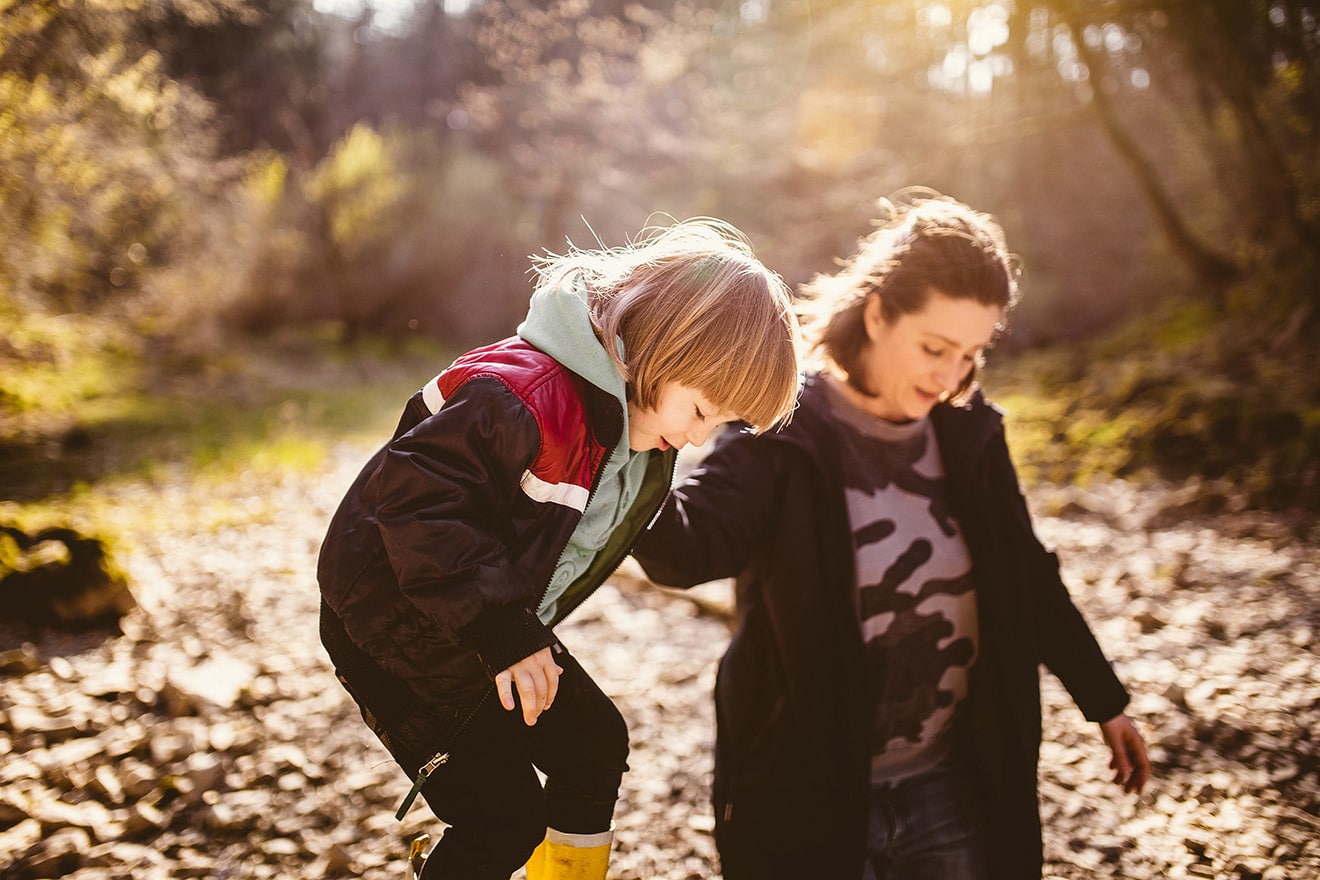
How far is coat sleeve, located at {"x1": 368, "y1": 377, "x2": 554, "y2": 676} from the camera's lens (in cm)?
142

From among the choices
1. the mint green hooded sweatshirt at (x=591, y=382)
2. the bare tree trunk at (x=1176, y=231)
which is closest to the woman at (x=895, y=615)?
the mint green hooded sweatshirt at (x=591, y=382)

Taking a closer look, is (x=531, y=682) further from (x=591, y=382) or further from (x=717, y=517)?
(x=717, y=517)

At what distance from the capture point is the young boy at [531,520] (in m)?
1.44

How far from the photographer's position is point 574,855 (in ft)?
5.83

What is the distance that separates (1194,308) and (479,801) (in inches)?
381

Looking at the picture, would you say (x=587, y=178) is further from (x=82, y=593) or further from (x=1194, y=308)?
(x=82, y=593)

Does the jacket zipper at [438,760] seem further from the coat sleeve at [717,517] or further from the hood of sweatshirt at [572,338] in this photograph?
the hood of sweatshirt at [572,338]

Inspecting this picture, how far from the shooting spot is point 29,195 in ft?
20.0

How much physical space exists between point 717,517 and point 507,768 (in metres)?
0.76

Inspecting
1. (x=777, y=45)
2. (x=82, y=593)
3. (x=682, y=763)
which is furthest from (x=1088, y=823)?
(x=777, y=45)

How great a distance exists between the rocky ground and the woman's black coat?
2.37ft

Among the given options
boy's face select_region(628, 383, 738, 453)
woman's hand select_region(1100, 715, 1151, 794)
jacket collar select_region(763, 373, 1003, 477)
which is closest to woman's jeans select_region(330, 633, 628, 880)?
boy's face select_region(628, 383, 738, 453)

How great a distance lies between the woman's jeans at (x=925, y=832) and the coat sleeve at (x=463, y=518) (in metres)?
1.15

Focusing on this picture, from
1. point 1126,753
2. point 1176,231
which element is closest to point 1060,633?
point 1126,753
